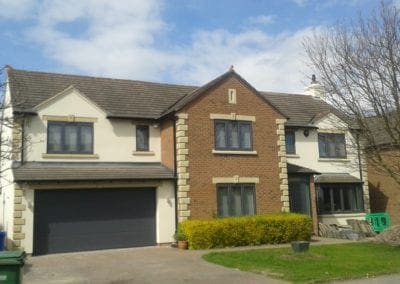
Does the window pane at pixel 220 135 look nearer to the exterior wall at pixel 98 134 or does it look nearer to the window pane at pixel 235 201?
the window pane at pixel 235 201

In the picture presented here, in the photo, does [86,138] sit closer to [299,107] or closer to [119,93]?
[119,93]

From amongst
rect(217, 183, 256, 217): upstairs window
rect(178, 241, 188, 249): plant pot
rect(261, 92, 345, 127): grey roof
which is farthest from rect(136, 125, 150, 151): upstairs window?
rect(261, 92, 345, 127): grey roof

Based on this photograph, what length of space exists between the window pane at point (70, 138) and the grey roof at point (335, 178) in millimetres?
12599

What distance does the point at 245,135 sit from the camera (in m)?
22.1

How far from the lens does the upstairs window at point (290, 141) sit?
2592 cm

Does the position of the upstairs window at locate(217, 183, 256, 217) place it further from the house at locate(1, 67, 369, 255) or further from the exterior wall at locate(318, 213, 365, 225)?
the exterior wall at locate(318, 213, 365, 225)

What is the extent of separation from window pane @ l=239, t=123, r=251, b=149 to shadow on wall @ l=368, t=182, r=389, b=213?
37.2 ft

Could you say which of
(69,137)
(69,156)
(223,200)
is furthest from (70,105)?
(223,200)

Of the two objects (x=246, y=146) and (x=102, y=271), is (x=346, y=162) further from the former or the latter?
(x=102, y=271)

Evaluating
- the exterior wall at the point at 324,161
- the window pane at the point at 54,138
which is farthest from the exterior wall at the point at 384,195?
the window pane at the point at 54,138

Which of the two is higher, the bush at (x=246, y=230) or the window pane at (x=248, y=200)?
the window pane at (x=248, y=200)

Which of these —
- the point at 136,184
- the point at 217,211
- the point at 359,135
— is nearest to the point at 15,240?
the point at 136,184

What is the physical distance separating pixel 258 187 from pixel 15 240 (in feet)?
33.8

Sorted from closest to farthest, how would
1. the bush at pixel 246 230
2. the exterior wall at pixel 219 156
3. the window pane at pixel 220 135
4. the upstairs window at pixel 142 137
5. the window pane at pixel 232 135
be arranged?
the bush at pixel 246 230
the exterior wall at pixel 219 156
the window pane at pixel 220 135
the window pane at pixel 232 135
the upstairs window at pixel 142 137
